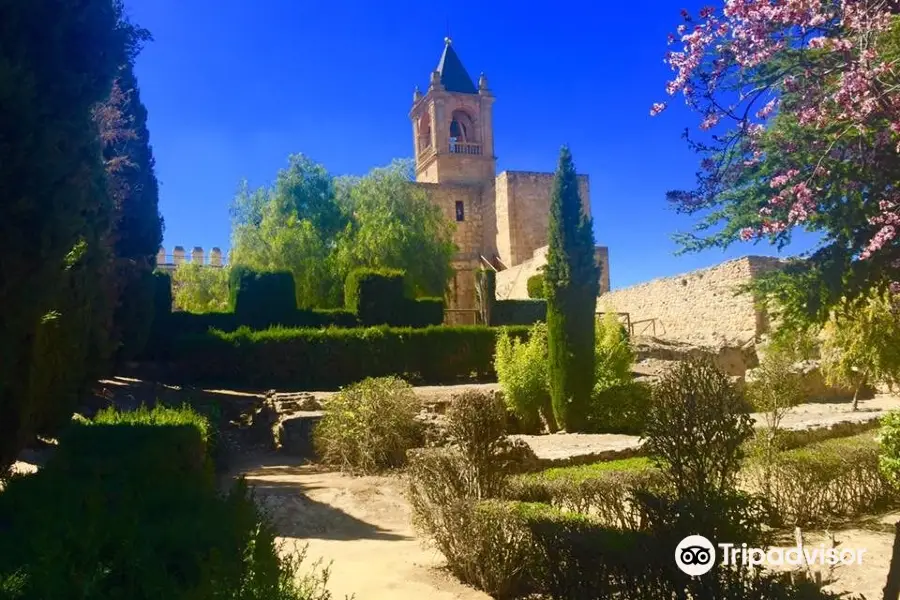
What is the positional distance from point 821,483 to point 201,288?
86.1 ft

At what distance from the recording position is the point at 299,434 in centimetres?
1182

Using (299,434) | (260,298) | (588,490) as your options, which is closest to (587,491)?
(588,490)

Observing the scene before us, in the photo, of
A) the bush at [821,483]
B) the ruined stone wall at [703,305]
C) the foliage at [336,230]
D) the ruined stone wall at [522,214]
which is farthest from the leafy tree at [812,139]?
the ruined stone wall at [522,214]

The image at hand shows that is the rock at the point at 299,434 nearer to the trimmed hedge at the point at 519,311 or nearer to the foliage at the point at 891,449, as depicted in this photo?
the foliage at the point at 891,449

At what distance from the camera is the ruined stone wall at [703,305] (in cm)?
2142

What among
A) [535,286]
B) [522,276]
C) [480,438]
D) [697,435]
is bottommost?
[480,438]

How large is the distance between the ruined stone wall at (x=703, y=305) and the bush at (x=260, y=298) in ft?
37.0

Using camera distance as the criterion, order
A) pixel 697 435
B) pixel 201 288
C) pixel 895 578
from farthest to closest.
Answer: pixel 201 288 → pixel 697 435 → pixel 895 578

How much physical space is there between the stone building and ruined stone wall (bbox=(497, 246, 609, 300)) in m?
0.06

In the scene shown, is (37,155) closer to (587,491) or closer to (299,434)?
(587,491)

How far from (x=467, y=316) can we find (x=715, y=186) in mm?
26349

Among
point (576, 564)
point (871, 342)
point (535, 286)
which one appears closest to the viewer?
point (576, 564)

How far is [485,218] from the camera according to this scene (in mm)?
41781

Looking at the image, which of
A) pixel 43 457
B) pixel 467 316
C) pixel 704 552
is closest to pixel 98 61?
pixel 43 457
